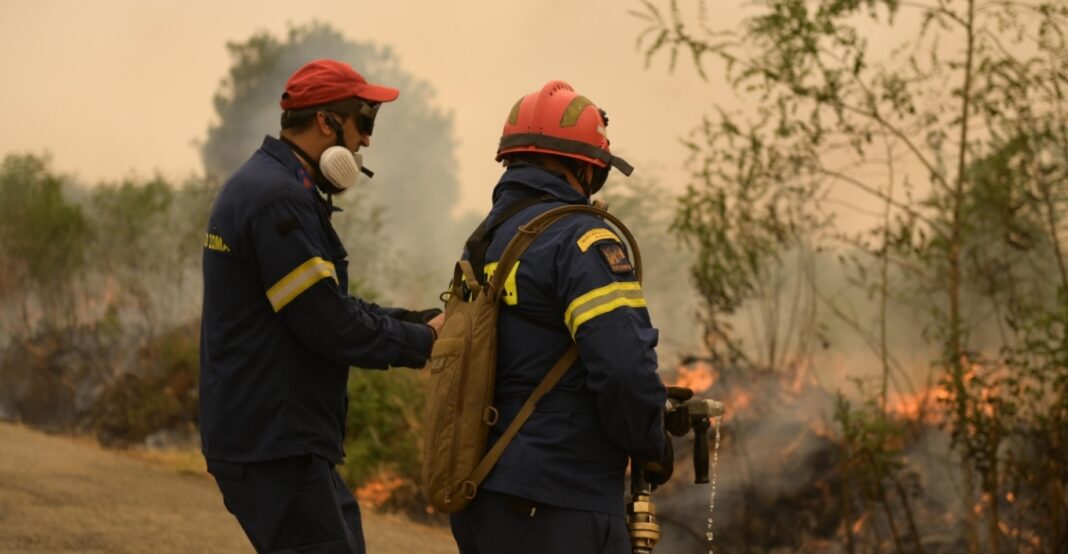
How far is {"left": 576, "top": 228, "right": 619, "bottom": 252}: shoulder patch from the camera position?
341 centimetres

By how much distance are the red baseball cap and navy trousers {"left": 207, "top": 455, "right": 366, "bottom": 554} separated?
1.06 m

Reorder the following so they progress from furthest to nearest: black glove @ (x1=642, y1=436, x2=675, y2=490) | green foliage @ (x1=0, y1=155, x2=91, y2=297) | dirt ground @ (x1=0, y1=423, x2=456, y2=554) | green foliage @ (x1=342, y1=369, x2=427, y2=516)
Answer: green foliage @ (x1=0, y1=155, x2=91, y2=297) → green foliage @ (x1=342, y1=369, x2=427, y2=516) → dirt ground @ (x1=0, y1=423, x2=456, y2=554) → black glove @ (x1=642, y1=436, x2=675, y2=490)

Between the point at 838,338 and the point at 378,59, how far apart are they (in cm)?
1373

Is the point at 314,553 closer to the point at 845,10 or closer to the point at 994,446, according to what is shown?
the point at 994,446

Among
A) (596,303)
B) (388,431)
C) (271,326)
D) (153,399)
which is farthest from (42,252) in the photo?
(596,303)

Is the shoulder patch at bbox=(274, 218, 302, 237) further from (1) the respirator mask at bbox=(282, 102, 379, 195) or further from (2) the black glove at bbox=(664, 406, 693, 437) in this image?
(2) the black glove at bbox=(664, 406, 693, 437)

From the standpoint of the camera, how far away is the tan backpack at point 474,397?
3.47 m

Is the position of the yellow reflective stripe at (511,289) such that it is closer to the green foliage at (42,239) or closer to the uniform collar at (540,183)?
the uniform collar at (540,183)

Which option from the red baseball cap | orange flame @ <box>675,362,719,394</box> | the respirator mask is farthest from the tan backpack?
orange flame @ <box>675,362,719,394</box>

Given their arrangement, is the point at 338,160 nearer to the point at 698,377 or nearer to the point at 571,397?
the point at 571,397

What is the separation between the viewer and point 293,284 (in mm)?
3838

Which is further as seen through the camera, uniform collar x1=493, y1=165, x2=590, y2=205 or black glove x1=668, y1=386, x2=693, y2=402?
black glove x1=668, y1=386, x2=693, y2=402

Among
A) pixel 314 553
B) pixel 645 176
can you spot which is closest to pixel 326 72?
pixel 314 553

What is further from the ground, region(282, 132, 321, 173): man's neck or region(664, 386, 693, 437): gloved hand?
region(282, 132, 321, 173): man's neck
